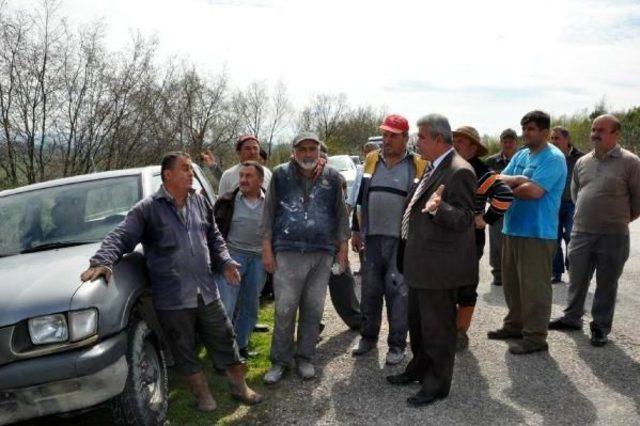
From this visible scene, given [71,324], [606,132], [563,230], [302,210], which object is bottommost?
[563,230]

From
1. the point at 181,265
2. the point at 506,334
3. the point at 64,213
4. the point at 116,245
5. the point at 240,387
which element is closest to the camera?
the point at 116,245

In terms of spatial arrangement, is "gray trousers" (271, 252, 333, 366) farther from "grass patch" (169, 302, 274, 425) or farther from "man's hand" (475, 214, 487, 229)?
"man's hand" (475, 214, 487, 229)

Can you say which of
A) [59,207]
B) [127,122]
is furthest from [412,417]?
[127,122]

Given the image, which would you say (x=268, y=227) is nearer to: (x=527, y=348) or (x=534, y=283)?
(x=534, y=283)

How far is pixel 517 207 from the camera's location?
4562 millimetres

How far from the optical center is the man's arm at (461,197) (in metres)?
3.31

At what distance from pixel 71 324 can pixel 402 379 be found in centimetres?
242

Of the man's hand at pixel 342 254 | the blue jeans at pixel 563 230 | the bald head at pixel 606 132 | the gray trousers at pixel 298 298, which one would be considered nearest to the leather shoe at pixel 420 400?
the gray trousers at pixel 298 298

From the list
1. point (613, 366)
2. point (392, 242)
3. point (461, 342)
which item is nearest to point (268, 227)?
point (392, 242)

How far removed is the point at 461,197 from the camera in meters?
3.39

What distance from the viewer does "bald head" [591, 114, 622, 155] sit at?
469cm

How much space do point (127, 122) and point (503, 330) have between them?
10.8 metres

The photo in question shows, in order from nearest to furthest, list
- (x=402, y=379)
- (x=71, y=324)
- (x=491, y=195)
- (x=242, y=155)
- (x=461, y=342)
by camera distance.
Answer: (x=71, y=324) → (x=402, y=379) → (x=491, y=195) → (x=461, y=342) → (x=242, y=155)

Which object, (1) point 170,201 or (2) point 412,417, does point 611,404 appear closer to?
(2) point 412,417
